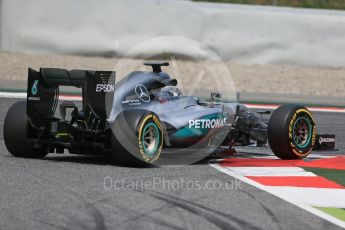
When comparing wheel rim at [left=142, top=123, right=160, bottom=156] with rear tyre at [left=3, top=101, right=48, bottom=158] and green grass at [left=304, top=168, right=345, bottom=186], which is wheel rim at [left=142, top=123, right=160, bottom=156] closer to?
rear tyre at [left=3, top=101, right=48, bottom=158]

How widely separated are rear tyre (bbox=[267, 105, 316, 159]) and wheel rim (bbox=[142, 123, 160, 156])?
5.45 feet

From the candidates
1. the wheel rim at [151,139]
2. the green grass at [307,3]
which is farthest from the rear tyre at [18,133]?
the green grass at [307,3]

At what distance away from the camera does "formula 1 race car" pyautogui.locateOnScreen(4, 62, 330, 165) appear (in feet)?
29.3

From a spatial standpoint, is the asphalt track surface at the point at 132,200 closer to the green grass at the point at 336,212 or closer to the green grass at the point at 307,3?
the green grass at the point at 336,212

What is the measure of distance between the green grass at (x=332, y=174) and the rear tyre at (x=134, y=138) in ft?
5.90

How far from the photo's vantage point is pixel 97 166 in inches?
358

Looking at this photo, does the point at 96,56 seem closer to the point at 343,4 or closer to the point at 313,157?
the point at 343,4

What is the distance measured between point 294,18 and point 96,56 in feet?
15.4

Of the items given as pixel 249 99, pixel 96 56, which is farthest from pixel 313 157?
pixel 96 56

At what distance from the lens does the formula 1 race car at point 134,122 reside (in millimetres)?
8922

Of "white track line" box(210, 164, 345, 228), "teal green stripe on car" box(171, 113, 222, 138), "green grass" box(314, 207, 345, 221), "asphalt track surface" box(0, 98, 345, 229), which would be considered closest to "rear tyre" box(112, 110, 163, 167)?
"asphalt track surface" box(0, 98, 345, 229)

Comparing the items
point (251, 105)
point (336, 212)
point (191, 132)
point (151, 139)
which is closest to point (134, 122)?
point (151, 139)

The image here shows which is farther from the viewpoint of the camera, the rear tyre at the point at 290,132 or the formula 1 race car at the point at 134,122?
the rear tyre at the point at 290,132

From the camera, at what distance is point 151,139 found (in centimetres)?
904
